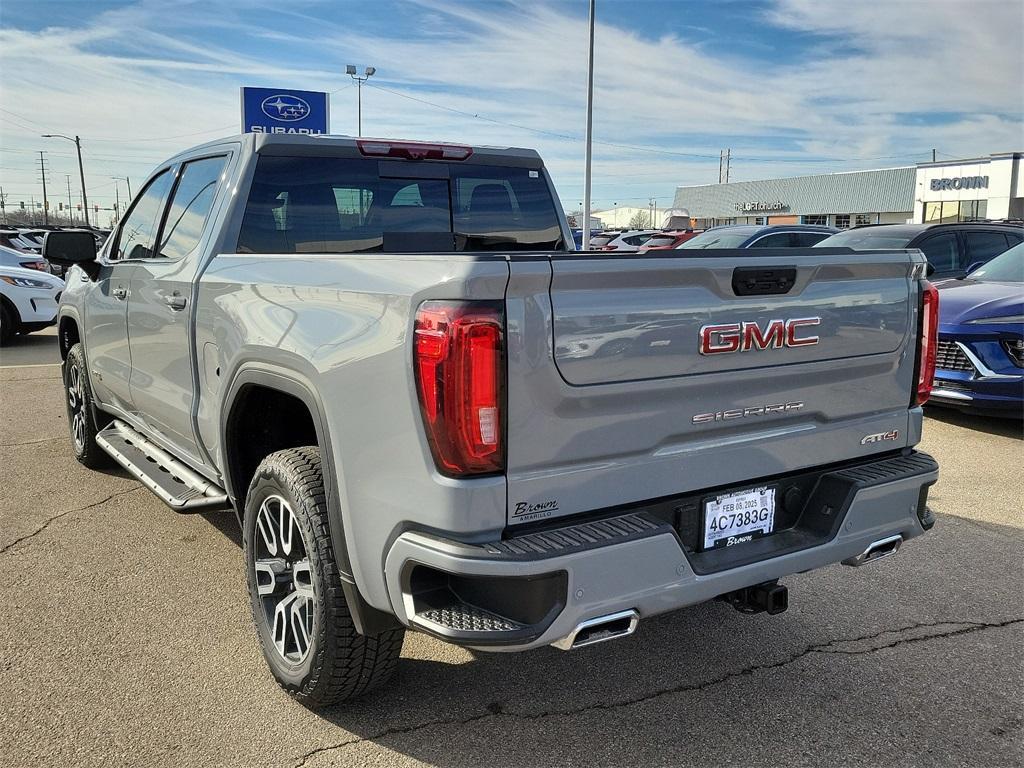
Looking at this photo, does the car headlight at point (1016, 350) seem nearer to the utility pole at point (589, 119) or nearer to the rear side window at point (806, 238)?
the rear side window at point (806, 238)

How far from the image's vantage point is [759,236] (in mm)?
13125

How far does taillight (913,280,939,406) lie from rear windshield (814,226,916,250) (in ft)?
23.2

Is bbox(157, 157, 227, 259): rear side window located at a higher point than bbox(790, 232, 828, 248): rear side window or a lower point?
higher

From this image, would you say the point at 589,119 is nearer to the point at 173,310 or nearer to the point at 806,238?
the point at 806,238

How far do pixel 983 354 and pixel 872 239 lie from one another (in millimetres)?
3948

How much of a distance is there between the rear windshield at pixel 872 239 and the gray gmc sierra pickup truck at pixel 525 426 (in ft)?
24.7

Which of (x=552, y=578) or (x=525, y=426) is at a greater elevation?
(x=525, y=426)

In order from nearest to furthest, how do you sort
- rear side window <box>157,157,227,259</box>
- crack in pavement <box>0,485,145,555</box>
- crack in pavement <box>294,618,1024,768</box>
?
crack in pavement <box>294,618,1024,768</box> < rear side window <box>157,157,227,259</box> < crack in pavement <box>0,485,145,555</box>

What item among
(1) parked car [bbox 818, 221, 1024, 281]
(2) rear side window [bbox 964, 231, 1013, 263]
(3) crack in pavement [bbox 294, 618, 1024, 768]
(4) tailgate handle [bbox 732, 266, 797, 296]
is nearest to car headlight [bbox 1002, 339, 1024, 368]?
(1) parked car [bbox 818, 221, 1024, 281]

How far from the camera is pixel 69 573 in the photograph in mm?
4160

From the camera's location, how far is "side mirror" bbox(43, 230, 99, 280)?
4780 millimetres

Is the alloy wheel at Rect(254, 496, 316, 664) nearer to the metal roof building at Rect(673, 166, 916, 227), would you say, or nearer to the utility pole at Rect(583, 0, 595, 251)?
the utility pole at Rect(583, 0, 595, 251)

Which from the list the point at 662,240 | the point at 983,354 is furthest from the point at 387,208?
the point at 662,240

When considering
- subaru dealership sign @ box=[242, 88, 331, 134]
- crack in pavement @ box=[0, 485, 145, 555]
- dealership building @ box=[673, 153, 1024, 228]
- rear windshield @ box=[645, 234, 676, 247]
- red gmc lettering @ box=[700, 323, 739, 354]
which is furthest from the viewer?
dealership building @ box=[673, 153, 1024, 228]
